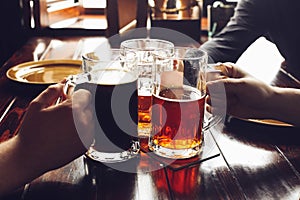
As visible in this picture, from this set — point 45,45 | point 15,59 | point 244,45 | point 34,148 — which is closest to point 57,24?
point 45,45

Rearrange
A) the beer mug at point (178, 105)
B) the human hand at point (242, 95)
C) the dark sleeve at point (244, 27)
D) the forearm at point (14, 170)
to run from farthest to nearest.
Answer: the dark sleeve at point (244, 27) < the human hand at point (242, 95) < the beer mug at point (178, 105) < the forearm at point (14, 170)

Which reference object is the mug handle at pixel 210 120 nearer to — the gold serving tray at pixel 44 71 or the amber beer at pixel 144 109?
the amber beer at pixel 144 109

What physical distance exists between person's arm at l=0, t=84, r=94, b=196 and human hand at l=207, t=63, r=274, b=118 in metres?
0.31

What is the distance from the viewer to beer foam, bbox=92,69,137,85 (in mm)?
888

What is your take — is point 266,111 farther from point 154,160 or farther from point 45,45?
point 45,45

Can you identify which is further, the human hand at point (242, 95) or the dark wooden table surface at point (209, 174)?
the human hand at point (242, 95)

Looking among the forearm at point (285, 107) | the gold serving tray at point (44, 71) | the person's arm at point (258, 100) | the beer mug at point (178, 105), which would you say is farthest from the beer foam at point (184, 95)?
the gold serving tray at point (44, 71)

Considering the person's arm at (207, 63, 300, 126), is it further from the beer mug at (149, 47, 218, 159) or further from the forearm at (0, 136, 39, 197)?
the forearm at (0, 136, 39, 197)

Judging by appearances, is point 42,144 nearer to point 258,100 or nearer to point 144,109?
point 144,109

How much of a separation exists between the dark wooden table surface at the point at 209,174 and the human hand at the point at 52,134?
5 cm

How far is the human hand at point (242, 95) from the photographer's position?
102cm

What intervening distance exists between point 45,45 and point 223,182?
4.17 feet

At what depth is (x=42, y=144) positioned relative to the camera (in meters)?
0.81

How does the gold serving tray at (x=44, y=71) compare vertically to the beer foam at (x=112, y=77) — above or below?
below
